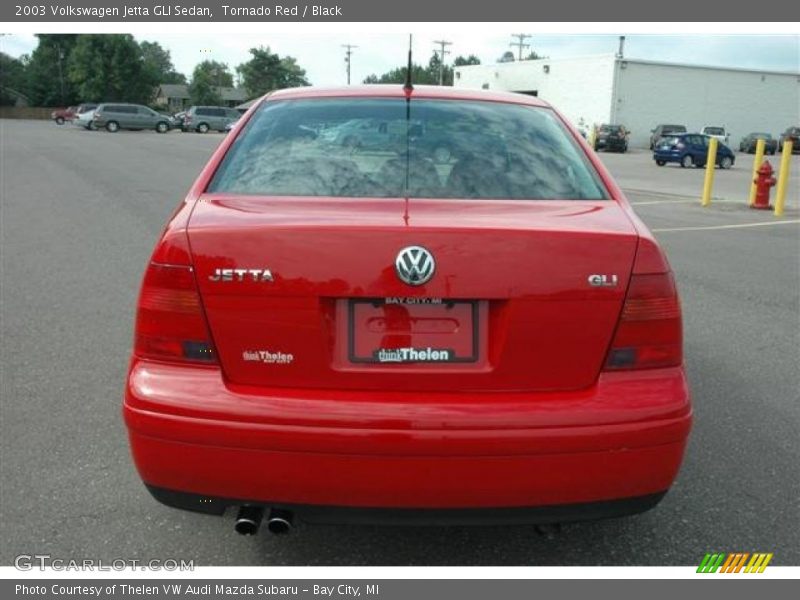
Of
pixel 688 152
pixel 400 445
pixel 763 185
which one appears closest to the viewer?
pixel 400 445

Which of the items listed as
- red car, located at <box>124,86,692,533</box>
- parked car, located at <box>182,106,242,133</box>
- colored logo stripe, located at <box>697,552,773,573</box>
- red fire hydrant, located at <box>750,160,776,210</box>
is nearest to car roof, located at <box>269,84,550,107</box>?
red car, located at <box>124,86,692,533</box>

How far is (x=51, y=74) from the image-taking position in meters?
97.4

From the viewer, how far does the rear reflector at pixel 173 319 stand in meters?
2.41

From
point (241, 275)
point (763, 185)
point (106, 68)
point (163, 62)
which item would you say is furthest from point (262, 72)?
point (241, 275)

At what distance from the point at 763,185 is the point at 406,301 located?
15.2 m

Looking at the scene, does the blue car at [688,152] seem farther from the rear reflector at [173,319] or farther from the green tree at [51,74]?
the green tree at [51,74]

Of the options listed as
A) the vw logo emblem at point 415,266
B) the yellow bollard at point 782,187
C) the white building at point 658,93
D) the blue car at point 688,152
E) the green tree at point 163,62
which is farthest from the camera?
the green tree at point 163,62

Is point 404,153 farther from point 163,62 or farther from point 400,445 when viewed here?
point 163,62

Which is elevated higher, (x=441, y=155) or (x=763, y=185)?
(x=441, y=155)

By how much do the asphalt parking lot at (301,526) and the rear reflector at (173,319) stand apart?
885mm

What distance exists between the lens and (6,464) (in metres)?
3.54

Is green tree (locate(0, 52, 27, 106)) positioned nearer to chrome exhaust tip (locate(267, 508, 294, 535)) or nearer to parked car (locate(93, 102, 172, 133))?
parked car (locate(93, 102, 172, 133))

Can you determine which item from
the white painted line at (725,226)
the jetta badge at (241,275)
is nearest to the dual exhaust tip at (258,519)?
the jetta badge at (241,275)

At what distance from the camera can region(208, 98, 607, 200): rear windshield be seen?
9.22 ft
